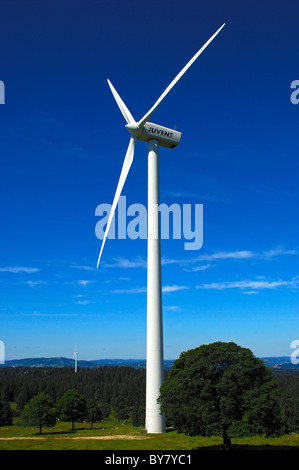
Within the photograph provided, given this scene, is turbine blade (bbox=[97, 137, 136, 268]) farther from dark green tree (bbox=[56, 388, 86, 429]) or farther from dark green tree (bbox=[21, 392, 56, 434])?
dark green tree (bbox=[56, 388, 86, 429])

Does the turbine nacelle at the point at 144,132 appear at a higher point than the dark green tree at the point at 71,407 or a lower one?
higher

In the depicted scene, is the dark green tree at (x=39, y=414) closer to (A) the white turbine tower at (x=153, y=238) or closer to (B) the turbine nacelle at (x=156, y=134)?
(A) the white turbine tower at (x=153, y=238)

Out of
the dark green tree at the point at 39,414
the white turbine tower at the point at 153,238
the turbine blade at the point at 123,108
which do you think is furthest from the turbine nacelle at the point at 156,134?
the dark green tree at the point at 39,414

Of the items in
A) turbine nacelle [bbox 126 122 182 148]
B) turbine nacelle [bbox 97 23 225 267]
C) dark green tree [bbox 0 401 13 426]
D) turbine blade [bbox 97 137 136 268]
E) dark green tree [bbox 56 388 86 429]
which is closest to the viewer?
turbine blade [bbox 97 137 136 268]

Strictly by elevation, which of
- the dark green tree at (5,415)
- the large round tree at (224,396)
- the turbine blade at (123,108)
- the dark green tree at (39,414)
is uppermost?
the turbine blade at (123,108)

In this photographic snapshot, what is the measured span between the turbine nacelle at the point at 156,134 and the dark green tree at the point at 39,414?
83919mm

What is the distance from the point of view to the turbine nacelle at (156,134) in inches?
2579

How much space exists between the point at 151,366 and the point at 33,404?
226 ft

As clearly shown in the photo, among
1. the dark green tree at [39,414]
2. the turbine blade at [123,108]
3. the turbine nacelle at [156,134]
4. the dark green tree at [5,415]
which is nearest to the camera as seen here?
the turbine nacelle at [156,134]

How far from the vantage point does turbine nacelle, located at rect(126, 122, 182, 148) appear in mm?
65500

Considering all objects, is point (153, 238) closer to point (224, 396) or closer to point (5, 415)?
point (224, 396)

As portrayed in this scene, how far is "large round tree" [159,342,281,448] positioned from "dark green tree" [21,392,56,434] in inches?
2838

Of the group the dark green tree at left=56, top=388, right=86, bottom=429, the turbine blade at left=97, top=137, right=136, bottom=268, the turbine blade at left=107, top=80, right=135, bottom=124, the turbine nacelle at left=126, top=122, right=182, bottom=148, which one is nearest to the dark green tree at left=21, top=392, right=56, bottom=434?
the dark green tree at left=56, top=388, right=86, bottom=429
